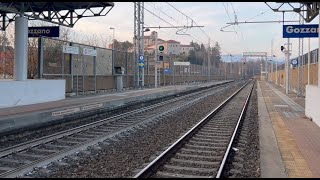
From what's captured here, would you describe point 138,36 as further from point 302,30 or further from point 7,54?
point 302,30

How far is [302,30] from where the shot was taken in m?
19.1

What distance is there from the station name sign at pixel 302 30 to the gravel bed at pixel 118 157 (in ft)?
25.7

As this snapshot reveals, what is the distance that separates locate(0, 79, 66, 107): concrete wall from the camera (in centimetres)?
1917

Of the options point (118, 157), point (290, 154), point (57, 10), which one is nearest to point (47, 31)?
point (57, 10)

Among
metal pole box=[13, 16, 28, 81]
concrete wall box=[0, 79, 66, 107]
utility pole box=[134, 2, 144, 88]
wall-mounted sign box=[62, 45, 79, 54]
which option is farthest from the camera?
utility pole box=[134, 2, 144, 88]

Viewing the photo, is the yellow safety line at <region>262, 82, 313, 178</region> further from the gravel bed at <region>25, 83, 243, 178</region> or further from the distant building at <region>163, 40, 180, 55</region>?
the distant building at <region>163, 40, 180, 55</region>

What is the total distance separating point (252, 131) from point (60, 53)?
15.6 m

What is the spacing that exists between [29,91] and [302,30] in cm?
1319

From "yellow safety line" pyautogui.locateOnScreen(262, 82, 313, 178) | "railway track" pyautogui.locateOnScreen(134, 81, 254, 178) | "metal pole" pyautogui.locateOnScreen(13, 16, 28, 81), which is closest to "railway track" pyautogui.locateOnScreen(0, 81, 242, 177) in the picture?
"railway track" pyautogui.locateOnScreen(134, 81, 254, 178)

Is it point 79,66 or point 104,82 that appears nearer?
point 79,66

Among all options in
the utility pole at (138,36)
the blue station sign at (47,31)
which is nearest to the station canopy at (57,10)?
the blue station sign at (47,31)

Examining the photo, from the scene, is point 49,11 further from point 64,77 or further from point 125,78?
point 125,78

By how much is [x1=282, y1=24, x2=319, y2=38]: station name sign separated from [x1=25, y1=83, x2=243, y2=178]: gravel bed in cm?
783

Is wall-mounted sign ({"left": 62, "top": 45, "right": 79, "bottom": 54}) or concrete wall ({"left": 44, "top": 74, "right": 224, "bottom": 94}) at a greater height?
wall-mounted sign ({"left": 62, "top": 45, "right": 79, "bottom": 54})
